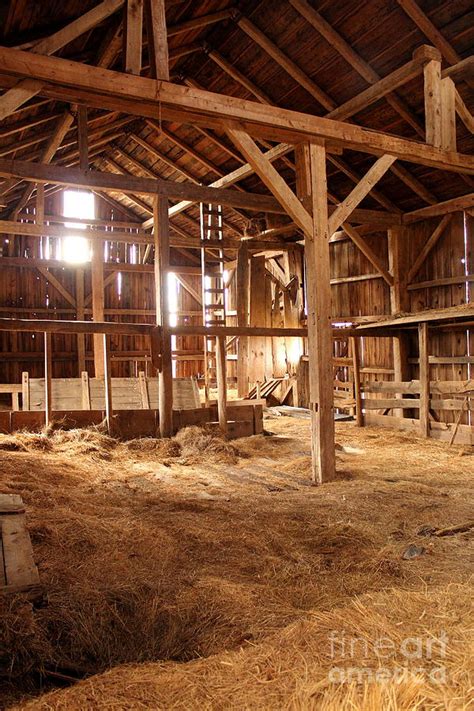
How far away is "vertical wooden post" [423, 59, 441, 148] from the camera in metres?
6.47

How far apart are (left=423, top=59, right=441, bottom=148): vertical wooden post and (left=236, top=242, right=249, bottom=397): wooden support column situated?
6.70 meters

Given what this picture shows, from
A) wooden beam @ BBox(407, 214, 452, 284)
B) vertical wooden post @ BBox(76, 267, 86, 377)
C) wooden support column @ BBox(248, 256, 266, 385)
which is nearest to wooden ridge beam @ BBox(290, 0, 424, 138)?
wooden beam @ BBox(407, 214, 452, 284)

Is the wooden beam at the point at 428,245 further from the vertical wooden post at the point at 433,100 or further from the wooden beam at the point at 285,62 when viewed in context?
the vertical wooden post at the point at 433,100

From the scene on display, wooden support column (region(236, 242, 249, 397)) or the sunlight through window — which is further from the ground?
the sunlight through window

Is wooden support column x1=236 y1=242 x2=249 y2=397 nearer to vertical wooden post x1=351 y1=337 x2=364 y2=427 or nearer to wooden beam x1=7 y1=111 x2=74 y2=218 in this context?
vertical wooden post x1=351 y1=337 x2=364 y2=427

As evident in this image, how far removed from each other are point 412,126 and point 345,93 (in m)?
1.24

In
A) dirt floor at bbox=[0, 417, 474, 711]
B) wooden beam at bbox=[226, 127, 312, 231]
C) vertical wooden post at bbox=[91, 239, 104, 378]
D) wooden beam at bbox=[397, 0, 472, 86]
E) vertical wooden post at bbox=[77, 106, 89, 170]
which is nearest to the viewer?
dirt floor at bbox=[0, 417, 474, 711]

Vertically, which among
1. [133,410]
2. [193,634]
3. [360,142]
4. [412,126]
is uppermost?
[412,126]

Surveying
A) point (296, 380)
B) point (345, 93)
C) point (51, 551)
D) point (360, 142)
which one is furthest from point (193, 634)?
point (296, 380)

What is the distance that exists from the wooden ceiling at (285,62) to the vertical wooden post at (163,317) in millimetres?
2209

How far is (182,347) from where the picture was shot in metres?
18.3

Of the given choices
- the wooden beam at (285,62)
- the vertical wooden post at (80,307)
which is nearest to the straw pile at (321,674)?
the wooden beam at (285,62)

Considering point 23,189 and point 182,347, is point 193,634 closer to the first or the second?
point 23,189

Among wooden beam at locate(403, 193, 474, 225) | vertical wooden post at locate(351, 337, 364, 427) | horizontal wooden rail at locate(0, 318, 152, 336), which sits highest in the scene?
wooden beam at locate(403, 193, 474, 225)
